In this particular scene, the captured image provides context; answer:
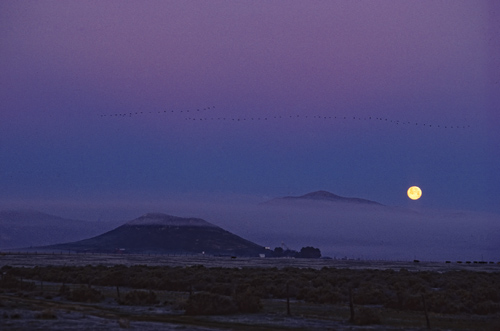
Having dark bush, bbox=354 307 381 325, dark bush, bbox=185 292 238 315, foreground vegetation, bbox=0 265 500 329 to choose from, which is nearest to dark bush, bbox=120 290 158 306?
foreground vegetation, bbox=0 265 500 329

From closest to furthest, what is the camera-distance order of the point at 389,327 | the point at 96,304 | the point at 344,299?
the point at 389,327
the point at 96,304
the point at 344,299

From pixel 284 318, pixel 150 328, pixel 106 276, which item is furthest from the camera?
pixel 106 276

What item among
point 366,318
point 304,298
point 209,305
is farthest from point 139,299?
point 366,318

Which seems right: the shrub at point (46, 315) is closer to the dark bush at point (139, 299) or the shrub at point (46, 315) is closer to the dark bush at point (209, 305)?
the dark bush at point (209, 305)

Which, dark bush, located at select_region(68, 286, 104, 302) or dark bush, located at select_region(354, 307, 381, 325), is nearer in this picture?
dark bush, located at select_region(354, 307, 381, 325)

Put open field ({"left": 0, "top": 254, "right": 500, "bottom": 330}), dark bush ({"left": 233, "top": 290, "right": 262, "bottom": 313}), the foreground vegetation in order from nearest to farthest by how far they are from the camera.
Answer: open field ({"left": 0, "top": 254, "right": 500, "bottom": 330}) < the foreground vegetation < dark bush ({"left": 233, "top": 290, "right": 262, "bottom": 313})

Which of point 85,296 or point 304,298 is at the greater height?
point 85,296

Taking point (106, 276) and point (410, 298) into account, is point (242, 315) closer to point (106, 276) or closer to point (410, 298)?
point (410, 298)

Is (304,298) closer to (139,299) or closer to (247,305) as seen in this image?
(247,305)

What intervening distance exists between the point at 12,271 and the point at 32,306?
46.0m

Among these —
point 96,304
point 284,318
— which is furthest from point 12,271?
point 284,318

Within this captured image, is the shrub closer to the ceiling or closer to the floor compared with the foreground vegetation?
closer to the floor

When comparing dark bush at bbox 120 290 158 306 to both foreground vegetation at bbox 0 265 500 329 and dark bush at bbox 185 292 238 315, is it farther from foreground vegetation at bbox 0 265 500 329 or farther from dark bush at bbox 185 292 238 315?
dark bush at bbox 185 292 238 315

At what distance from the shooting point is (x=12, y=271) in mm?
79562
